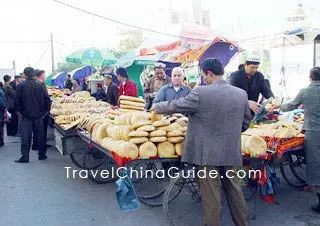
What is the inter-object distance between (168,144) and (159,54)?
8.74 metres

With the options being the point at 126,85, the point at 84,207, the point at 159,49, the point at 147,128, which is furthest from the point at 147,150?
the point at 159,49

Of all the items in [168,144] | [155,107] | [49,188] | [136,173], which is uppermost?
[155,107]

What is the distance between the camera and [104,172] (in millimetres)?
6246

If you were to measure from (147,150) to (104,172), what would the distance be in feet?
8.05

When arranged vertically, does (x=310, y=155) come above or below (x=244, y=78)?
below

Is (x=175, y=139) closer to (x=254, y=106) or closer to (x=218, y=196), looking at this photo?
(x=218, y=196)

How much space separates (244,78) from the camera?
529 centimetres

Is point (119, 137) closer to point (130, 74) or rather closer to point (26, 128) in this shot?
point (26, 128)

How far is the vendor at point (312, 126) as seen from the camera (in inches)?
181

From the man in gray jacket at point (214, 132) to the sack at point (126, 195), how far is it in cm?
65

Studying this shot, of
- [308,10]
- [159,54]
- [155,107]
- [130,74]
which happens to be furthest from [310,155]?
[308,10]

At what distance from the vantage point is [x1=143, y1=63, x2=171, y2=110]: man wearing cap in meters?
7.12

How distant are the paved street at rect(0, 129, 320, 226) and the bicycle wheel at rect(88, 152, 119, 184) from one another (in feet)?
0.41

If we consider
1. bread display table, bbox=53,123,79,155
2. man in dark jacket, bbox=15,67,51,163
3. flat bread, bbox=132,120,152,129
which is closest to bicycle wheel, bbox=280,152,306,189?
flat bread, bbox=132,120,152,129
